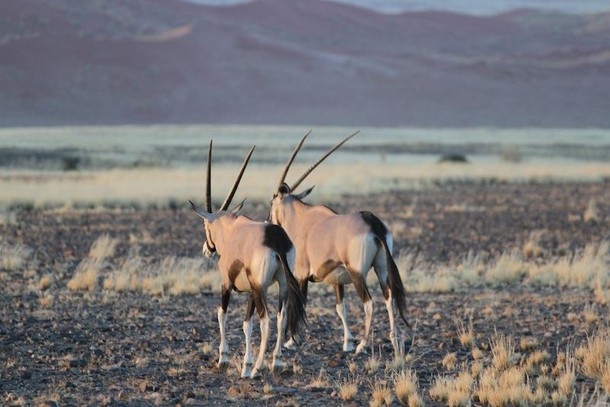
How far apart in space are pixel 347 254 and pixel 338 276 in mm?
380

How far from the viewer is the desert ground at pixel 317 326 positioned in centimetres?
898

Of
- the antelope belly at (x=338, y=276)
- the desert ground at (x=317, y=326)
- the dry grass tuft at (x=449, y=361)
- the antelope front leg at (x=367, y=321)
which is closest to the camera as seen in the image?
the desert ground at (x=317, y=326)

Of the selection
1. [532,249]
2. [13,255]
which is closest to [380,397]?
[13,255]

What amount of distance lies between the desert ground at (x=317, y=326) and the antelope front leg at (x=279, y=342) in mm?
92

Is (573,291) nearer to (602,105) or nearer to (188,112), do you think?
(188,112)

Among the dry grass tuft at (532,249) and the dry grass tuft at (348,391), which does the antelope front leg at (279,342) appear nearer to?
the dry grass tuft at (348,391)

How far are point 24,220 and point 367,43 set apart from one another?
158 metres

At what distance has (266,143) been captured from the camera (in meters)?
82.9

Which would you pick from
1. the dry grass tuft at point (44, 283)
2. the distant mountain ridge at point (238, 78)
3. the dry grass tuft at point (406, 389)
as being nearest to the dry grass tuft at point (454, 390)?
the dry grass tuft at point (406, 389)

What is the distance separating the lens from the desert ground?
8.98m

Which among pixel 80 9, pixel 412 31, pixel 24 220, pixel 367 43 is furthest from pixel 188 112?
pixel 24 220

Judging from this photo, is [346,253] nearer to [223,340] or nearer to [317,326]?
[223,340]

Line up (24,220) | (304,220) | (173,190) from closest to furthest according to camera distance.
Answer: (304,220) < (24,220) < (173,190)

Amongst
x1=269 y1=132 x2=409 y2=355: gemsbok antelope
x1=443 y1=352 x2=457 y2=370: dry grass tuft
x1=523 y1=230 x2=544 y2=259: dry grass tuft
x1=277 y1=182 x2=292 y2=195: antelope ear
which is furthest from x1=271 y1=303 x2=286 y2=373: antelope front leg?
x1=523 y1=230 x2=544 y2=259: dry grass tuft
